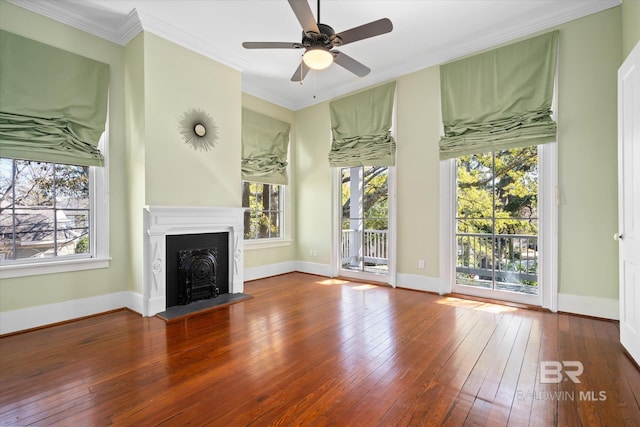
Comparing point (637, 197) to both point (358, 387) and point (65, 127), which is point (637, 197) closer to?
point (358, 387)

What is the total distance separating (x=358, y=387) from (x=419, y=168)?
3.24 meters

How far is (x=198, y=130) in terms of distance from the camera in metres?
3.81

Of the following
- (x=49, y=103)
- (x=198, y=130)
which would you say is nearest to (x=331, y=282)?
(x=198, y=130)

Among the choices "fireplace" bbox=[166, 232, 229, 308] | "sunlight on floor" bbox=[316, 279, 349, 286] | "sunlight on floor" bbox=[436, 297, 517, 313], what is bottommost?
"sunlight on floor" bbox=[316, 279, 349, 286]

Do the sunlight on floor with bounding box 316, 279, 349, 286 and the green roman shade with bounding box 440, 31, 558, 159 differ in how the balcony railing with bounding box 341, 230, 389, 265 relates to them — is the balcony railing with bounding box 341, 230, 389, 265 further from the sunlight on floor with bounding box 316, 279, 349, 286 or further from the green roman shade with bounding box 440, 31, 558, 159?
the green roman shade with bounding box 440, 31, 558, 159

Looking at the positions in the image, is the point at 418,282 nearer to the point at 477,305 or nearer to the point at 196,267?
the point at 477,305

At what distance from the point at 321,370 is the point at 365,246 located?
3073 mm

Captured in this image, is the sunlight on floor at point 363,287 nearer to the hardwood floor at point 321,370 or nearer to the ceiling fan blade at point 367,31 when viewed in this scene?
the hardwood floor at point 321,370

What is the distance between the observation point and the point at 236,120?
425 centimetres

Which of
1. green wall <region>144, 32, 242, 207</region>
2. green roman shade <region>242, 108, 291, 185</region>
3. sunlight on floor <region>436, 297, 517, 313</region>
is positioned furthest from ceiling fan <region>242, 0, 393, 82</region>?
sunlight on floor <region>436, 297, 517, 313</region>

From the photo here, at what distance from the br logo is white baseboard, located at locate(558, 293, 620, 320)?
1.29m

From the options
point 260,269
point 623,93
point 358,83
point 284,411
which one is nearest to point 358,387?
point 284,411

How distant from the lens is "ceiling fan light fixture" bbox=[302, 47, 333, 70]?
2.51 meters

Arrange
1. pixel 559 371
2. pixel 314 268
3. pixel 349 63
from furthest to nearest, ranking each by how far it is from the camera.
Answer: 1. pixel 314 268
2. pixel 349 63
3. pixel 559 371
